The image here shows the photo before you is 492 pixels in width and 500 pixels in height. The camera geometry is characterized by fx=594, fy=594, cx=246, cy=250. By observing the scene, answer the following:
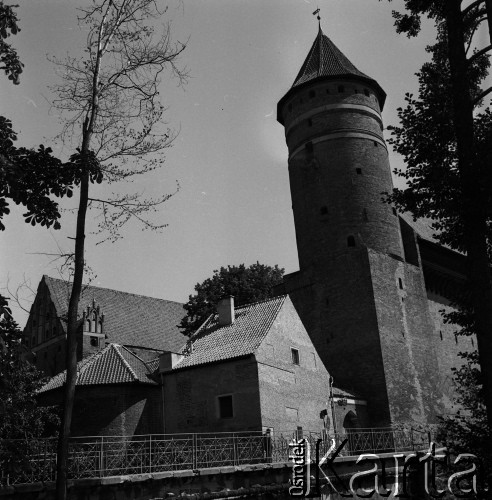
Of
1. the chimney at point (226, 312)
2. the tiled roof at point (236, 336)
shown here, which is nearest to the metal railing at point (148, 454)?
the tiled roof at point (236, 336)

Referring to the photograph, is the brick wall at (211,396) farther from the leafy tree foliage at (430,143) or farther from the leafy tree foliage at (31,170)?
the leafy tree foliage at (31,170)

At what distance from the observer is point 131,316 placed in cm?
3759

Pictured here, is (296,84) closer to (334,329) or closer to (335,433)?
(334,329)

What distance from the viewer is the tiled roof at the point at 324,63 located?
119ft

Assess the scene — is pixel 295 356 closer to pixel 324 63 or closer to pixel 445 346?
pixel 445 346

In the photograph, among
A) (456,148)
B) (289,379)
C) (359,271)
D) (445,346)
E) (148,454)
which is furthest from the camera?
(445,346)

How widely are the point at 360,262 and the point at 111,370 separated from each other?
14.8 m

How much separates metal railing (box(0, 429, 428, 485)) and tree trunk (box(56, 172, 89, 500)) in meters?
0.50

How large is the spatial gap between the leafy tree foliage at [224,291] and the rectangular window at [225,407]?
13.6 meters

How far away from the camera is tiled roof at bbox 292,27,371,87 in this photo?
1433 inches

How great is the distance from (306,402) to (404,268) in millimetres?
13111

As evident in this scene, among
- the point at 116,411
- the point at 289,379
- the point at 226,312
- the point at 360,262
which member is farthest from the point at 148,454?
the point at 360,262

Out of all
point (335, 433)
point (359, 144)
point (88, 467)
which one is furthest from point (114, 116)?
point (359, 144)

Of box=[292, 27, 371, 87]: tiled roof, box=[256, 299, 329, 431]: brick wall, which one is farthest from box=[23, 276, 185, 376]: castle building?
box=[292, 27, 371, 87]: tiled roof
